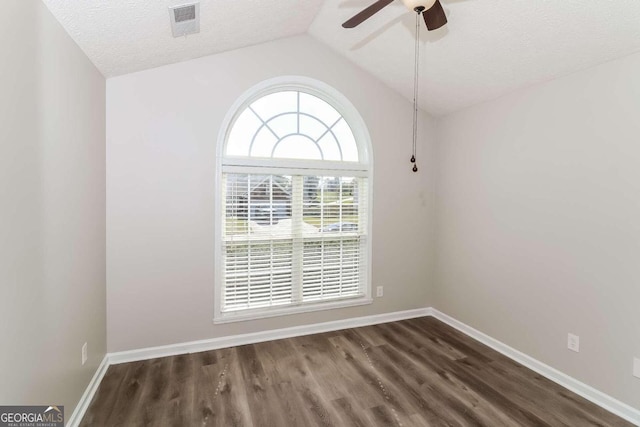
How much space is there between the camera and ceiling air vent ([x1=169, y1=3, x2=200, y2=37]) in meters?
2.01

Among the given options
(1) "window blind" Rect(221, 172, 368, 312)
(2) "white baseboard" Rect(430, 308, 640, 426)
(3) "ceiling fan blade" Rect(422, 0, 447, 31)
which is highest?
(3) "ceiling fan blade" Rect(422, 0, 447, 31)

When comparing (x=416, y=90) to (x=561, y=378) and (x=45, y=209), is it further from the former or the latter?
(x=45, y=209)

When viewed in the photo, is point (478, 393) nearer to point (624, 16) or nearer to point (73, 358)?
point (624, 16)

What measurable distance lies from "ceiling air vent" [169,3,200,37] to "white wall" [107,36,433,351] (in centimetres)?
55

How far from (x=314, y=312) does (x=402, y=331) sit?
100cm

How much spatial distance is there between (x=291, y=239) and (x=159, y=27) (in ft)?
6.89

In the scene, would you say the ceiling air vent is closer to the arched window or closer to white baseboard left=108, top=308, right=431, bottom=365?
the arched window

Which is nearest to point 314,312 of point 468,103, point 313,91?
point 313,91

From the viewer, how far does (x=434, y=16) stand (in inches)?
72.3

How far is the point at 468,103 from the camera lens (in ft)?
10.8

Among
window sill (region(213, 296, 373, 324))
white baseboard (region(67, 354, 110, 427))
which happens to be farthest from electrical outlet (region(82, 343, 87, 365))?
window sill (region(213, 296, 373, 324))

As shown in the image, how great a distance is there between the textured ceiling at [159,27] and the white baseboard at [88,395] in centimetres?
237

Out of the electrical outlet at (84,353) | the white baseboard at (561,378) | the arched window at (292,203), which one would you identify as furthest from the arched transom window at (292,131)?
the white baseboard at (561,378)

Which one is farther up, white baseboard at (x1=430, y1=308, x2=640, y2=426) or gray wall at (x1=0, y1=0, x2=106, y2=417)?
gray wall at (x1=0, y1=0, x2=106, y2=417)
